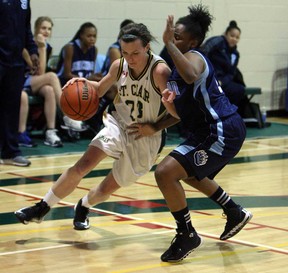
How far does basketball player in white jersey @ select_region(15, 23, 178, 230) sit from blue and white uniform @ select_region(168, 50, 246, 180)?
21cm

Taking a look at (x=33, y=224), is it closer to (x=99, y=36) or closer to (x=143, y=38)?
(x=143, y=38)

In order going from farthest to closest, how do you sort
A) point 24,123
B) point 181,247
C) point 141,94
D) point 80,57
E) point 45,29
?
point 80,57 < point 45,29 < point 24,123 < point 141,94 < point 181,247

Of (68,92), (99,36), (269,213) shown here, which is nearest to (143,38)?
(68,92)

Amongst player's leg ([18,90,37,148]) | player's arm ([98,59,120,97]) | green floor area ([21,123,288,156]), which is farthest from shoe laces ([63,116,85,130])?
player's arm ([98,59,120,97])

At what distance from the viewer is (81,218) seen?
216 inches

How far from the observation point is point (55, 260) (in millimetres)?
4652

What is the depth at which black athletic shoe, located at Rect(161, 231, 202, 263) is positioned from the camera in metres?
4.65

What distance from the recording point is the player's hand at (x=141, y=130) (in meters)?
5.12

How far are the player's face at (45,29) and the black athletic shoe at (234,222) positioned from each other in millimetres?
4879

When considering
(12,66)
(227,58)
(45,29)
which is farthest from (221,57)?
(12,66)

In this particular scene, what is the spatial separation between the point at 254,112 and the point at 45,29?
12.1ft

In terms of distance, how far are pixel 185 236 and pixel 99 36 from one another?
6.38 m

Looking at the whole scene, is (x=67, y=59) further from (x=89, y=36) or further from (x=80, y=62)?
(x=89, y=36)

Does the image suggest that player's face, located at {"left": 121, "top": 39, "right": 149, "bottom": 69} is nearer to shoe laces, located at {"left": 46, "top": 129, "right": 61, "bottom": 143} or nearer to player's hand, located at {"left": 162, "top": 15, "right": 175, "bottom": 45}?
player's hand, located at {"left": 162, "top": 15, "right": 175, "bottom": 45}
